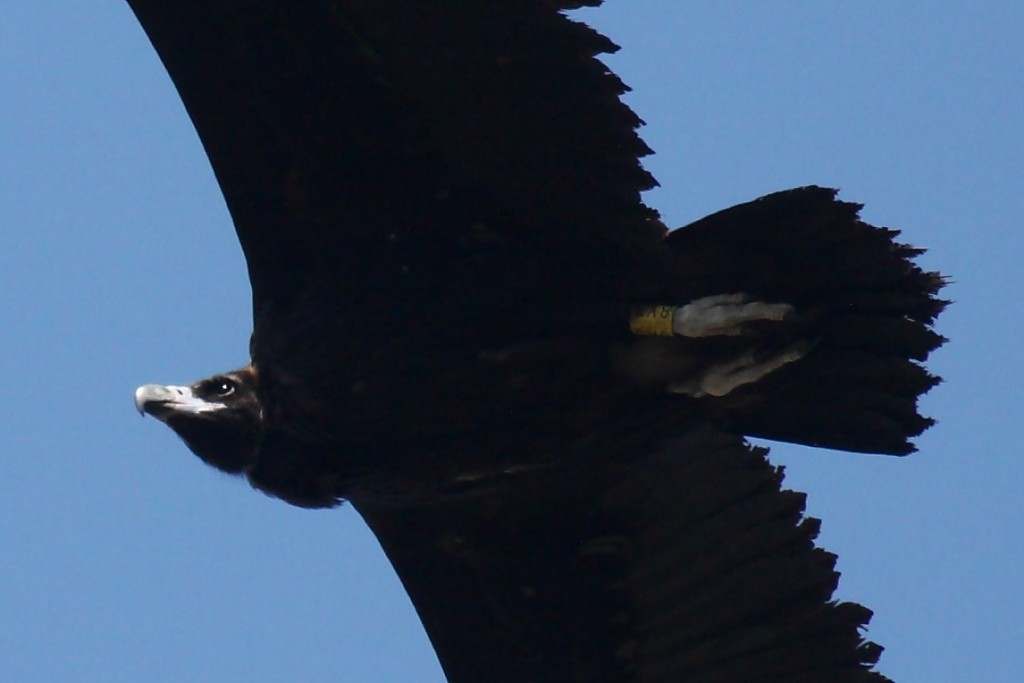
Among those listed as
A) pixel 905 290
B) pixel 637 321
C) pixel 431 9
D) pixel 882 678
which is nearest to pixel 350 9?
pixel 431 9

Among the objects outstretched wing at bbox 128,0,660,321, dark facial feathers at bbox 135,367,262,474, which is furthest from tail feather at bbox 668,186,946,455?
dark facial feathers at bbox 135,367,262,474

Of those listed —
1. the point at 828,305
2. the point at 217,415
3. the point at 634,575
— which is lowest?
the point at 634,575

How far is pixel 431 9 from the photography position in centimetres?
800

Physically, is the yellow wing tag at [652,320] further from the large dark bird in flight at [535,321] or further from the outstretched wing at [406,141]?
the outstretched wing at [406,141]

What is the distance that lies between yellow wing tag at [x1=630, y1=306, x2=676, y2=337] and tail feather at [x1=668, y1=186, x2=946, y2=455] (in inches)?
3.9

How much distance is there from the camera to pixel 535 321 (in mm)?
8547

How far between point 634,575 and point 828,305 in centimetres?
161

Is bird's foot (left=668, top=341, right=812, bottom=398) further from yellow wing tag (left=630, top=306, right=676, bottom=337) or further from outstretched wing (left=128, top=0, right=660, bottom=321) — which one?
outstretched wing (left=128, top=0, right=660, bottom=321)

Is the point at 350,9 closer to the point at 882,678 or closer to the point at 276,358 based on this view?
the point at 276,358

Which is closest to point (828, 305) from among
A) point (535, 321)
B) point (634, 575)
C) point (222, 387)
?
point (535, 321)

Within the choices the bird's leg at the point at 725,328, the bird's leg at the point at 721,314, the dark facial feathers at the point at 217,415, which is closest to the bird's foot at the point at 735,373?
the bird's leg at the point at 725,328

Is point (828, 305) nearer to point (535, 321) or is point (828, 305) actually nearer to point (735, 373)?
point (735, 373)

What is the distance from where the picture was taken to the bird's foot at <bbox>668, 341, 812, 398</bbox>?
8508 mm

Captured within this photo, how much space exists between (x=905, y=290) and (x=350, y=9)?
2.39 m
